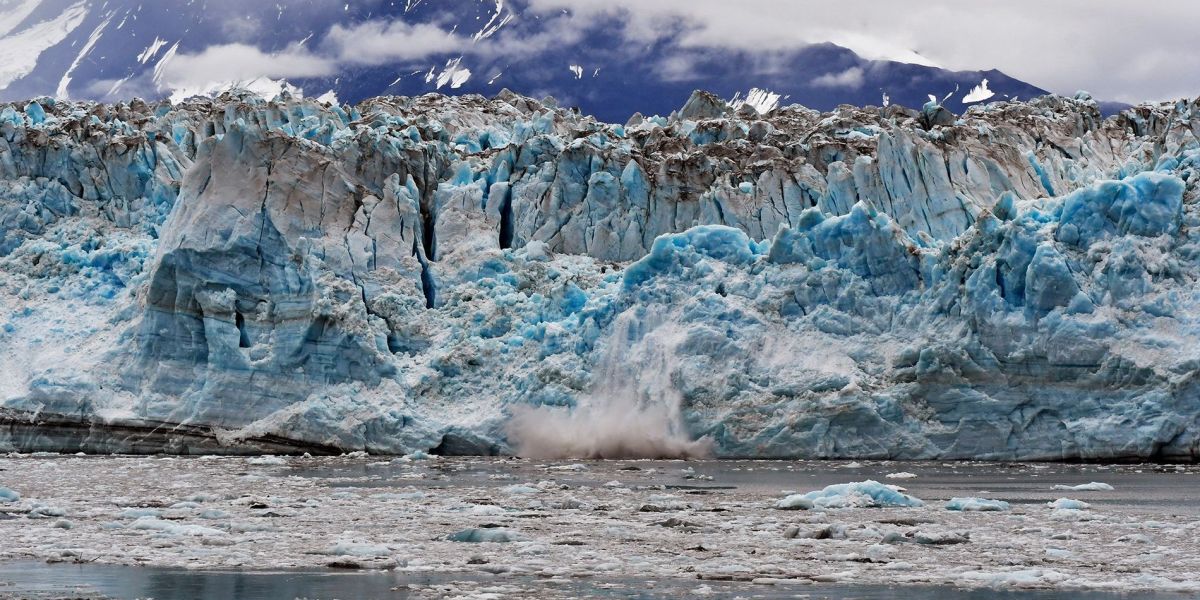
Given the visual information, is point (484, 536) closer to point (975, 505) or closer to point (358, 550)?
point (358, 550)

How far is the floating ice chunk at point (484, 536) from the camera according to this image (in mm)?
11273

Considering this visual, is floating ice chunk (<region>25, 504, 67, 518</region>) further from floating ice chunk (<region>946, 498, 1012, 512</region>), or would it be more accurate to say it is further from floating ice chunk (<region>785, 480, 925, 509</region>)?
floating ice chunk (<region>946, 498, 1012, 512</region>)

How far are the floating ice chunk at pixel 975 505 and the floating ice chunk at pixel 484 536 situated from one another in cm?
440

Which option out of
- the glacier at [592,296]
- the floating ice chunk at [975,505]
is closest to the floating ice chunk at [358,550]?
the floating ice chunk at [975,505]

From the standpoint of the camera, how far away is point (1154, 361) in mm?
19719

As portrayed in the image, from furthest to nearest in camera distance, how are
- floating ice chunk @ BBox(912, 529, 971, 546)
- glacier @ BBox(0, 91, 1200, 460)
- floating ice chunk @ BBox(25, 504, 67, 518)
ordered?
glacier @ BBox(0, 91, 1200, 460), floating ice chunk @ BBox(25, 504, 67, 518), floating ice chunk @ BBox(912, 529, 971, 546)

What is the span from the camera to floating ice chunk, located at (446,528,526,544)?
37.0 feet

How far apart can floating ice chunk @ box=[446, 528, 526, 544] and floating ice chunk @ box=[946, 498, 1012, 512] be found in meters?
4.40

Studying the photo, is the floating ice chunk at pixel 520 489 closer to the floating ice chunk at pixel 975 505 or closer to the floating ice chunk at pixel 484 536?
the floating ice chunk at pixel 484 536

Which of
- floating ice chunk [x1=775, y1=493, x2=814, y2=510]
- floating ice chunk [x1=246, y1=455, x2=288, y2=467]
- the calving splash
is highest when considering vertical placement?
the calving splash

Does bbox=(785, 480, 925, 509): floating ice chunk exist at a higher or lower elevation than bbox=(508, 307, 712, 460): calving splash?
lower

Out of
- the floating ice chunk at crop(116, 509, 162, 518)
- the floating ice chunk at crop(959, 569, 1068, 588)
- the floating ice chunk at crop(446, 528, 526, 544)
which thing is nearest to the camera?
the floating ice chunk at crop(959, 569, 1068, 588)

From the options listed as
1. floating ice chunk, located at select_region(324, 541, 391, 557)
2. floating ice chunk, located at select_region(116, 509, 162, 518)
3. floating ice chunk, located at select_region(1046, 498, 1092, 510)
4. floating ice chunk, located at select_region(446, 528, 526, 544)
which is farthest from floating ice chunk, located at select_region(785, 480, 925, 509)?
floating ice chunk, located at select_region(116, 509, 162, 518)

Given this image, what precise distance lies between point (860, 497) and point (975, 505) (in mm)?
1103
